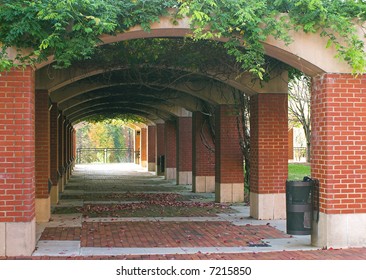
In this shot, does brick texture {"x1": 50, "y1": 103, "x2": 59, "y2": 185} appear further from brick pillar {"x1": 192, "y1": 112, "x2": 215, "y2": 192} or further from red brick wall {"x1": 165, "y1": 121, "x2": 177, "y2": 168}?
red brick wall {"x1": 165, "y1": 121, "x2": 177, "y2": 168}

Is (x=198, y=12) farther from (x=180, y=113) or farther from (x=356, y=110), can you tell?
(x=180, y=113)

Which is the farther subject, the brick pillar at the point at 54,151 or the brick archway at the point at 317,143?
the brick pillar at the point at 54,151

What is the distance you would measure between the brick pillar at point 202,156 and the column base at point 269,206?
297 inches

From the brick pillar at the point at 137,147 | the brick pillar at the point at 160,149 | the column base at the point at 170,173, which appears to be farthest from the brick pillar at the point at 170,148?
the brick pillar at the point at 137,147

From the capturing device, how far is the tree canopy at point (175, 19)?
345 inches

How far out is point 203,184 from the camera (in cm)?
2178

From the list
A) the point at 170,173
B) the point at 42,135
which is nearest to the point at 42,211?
the point at 42,135

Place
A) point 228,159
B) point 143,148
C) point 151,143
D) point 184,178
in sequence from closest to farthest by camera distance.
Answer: point 228,159, point 184,178, point 151,143, point 143,148

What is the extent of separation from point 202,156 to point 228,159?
4160 millimetres

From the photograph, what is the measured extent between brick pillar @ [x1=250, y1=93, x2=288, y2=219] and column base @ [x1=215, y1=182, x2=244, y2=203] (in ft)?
12.0

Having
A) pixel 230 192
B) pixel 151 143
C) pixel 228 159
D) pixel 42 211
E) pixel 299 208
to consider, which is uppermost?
pixel 151 143

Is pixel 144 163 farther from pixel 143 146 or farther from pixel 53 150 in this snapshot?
pixel 53 150

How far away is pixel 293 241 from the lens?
34.9 ft

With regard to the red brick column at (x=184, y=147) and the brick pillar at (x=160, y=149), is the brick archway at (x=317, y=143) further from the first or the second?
the brick pillar at (x=160, y=149)
